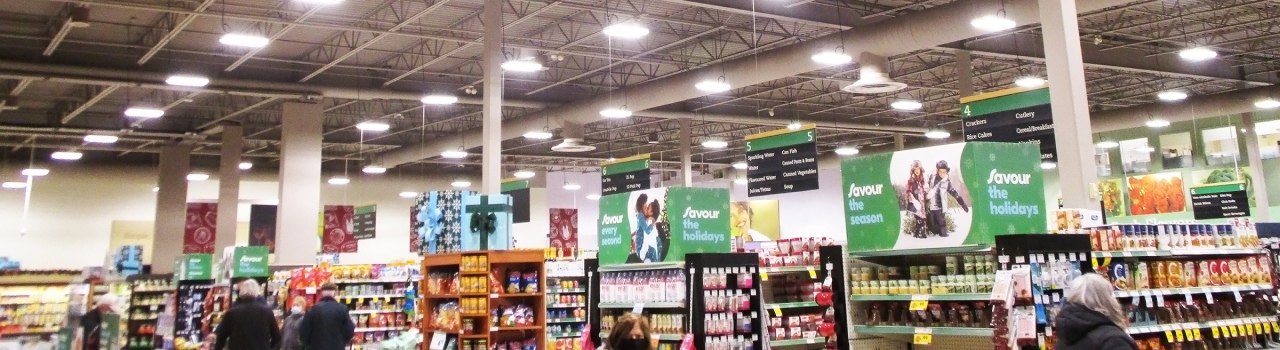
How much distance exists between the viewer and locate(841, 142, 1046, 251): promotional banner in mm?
5887

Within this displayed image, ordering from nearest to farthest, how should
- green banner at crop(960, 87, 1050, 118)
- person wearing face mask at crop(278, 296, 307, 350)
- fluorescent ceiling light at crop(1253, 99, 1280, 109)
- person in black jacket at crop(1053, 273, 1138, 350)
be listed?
person in black jacket at crop(1053, 273, 1138, 350) < green banner at crop(960, 87, 1050, 118) < person wearing face mask at crop(278, 296, 307, 350) < fluorescent ceiling light at crop(1253, 99, 1280, 109)

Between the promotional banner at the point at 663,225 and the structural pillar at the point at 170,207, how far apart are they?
17.8 meters

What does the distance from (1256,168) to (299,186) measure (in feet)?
66.4

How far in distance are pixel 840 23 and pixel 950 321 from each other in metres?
8.32

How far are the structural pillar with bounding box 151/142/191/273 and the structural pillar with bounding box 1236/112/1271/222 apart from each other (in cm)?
2450

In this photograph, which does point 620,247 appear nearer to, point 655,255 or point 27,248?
point 655,255

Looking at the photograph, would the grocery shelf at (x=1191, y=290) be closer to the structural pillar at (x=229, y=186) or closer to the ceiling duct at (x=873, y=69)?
the ceiling duct at (x=873, y=69)

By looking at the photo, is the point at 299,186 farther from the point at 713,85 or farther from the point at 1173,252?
→ the point at 1173,252

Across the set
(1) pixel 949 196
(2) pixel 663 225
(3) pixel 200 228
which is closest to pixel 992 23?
(2) pixel 663 225

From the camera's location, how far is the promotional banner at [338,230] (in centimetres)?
2517

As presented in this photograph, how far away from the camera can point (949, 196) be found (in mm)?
5992

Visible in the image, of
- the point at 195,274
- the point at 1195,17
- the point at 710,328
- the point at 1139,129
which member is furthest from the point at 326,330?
the point at 1139,129

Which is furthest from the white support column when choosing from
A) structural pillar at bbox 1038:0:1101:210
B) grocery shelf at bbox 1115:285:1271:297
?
grocery shelf at bbox 1115:285:1271:297

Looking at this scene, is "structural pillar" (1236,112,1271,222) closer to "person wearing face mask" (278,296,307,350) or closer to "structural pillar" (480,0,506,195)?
"structural pillar" (480,0,506,195)
